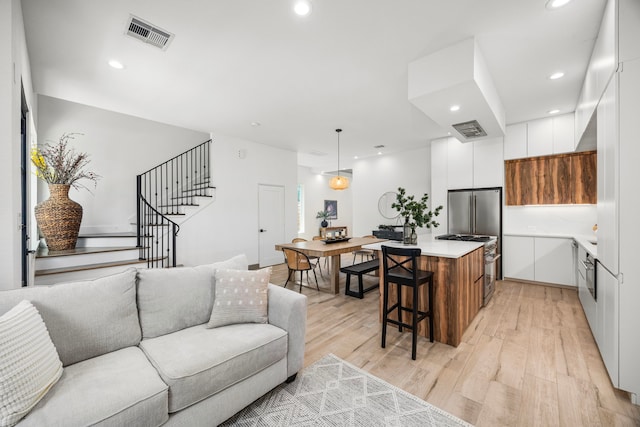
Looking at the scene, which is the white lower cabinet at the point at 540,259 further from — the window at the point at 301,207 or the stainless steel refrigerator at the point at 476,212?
the window at the point at 301,207

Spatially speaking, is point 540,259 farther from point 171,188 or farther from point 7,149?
point 171,188

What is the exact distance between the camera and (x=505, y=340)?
8.83 feet

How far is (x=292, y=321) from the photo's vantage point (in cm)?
196

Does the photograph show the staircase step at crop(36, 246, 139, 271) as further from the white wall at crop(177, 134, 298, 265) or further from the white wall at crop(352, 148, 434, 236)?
the white wall at crop(352, 148, 434, 236)

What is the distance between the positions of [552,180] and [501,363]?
3678mm

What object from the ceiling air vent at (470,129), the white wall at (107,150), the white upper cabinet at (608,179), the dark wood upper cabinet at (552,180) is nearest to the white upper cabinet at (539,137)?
the dark wood upper cabinet at (552,180)

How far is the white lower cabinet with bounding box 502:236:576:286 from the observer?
4.29m

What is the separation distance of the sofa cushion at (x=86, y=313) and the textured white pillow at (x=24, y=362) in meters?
0.13

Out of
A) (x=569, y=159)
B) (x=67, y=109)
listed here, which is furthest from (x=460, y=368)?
(x=67, y=109)

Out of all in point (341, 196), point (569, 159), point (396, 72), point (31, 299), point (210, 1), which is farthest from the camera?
point (341, 196)

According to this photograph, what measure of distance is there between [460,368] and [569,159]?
13.6ft

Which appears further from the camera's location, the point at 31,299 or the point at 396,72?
the point at 396,72

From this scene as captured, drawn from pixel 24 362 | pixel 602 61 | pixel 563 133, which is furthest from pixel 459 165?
pixel 24 362

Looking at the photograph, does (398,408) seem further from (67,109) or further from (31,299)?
(67,109)
